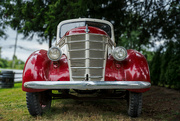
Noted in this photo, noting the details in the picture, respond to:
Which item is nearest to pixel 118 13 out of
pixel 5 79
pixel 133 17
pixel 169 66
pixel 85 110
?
pixel 133 17

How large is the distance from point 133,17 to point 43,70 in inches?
242

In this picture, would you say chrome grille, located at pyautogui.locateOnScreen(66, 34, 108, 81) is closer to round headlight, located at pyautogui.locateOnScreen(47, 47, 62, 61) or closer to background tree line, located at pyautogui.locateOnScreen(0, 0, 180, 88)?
round headlight, located at pyautogui.locateOnScreen(47, 47, 62, 61)

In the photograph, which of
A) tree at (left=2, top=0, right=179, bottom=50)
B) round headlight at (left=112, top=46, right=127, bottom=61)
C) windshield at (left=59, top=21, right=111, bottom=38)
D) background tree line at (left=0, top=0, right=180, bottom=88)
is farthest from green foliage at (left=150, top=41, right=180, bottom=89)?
round headlight at (left=112, top=46, right=127, bottom=61)

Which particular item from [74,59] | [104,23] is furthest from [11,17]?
[74,59]

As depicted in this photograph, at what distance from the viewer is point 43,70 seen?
9.30 ft

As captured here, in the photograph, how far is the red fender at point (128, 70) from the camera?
2.76 metres

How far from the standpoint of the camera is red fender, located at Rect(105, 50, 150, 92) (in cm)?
276

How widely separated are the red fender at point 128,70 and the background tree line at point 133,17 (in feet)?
11.5

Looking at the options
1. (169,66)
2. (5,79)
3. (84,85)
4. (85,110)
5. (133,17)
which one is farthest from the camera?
(5,79)

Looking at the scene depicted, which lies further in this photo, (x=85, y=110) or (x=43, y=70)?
(x=85, y=110)

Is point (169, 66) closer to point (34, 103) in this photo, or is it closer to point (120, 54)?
point (120, 54)

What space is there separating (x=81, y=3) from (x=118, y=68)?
3.56 m

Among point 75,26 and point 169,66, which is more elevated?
point 75,26

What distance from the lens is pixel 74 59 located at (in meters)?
2.87
